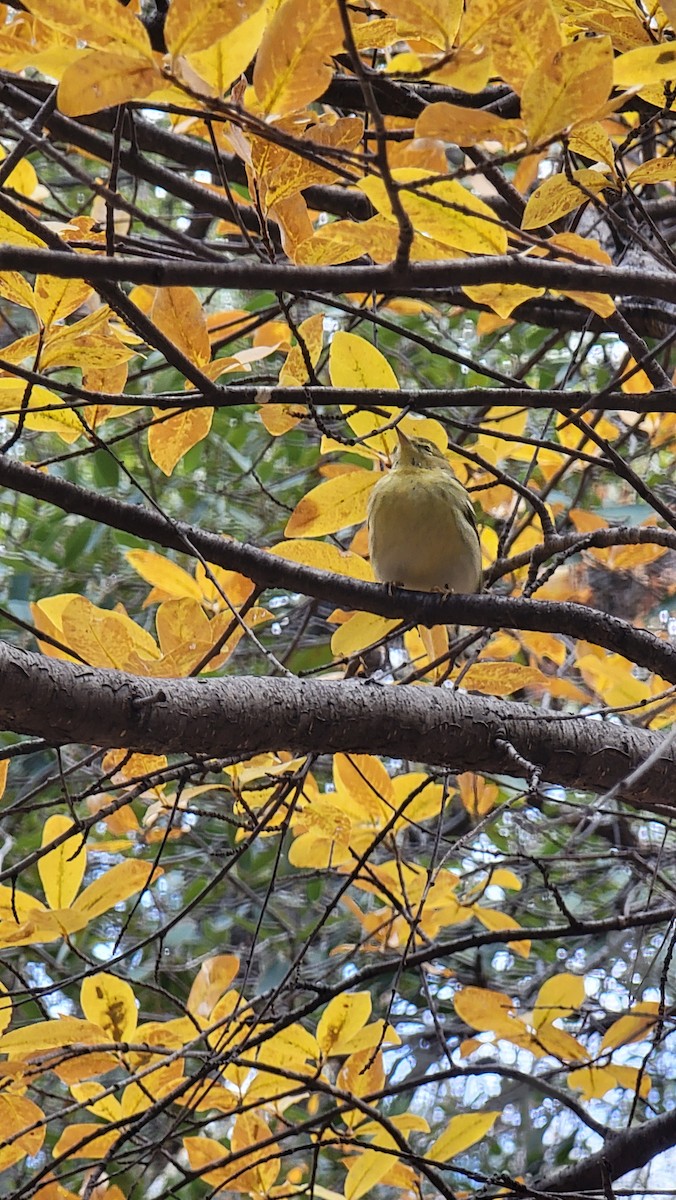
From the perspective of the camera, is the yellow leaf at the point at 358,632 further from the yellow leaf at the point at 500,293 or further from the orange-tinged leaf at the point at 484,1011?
the yellow leaf at the point at 500,293

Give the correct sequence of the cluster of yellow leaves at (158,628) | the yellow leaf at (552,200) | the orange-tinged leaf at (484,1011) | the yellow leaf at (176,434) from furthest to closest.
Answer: the orange-tinged leaf at (484,1011)
the cluster of yellow leaves at (158,628)
the yellow leaf at (176,434)
the yellow leaf at (552,200)

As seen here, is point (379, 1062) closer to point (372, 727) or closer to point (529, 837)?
point (372, 727)

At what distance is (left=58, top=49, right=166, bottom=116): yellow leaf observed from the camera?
0.97 meters

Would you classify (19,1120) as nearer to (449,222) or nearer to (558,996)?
(558,996)

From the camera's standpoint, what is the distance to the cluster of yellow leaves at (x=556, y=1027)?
8.11 feet

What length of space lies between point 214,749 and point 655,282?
39.4 inches

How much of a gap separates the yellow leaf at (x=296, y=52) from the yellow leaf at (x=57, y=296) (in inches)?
16.0

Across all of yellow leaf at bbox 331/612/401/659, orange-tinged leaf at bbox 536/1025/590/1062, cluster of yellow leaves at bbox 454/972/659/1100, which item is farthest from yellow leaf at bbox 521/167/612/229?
orange-tinged leaf at bbox 536/1025/590/1062

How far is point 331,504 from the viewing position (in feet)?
6.95

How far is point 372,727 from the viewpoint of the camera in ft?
6.35

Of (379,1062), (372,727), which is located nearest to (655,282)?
(372,727)

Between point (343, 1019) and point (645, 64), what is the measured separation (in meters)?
1.77

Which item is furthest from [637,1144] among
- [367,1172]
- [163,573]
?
[163,573]

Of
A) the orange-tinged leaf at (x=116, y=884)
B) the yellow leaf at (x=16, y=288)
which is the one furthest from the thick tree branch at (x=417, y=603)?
the orange-tinged leaf at (x=116, y=884)
